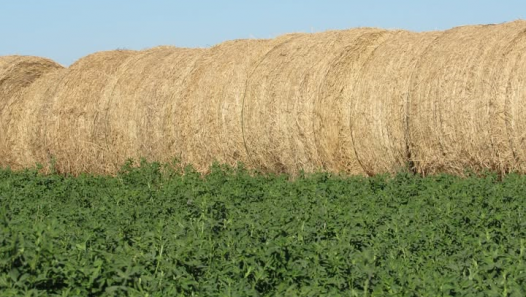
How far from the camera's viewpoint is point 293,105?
13.1 meters

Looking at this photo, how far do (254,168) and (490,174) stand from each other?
3.94 m

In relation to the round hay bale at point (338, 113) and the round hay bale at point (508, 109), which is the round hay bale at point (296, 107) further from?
the round hay bale at point (508, 109)

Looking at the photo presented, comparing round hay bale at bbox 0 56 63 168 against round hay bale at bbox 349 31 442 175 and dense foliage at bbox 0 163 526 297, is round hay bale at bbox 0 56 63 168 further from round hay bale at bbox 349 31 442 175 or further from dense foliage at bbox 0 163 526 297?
round hay bale at bbox 349 31 442 175

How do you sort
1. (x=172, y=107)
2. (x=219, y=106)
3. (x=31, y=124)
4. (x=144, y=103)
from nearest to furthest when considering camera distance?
(x=219, y=106)
(x=172, y=107)
(x=144, y=103)
(x=31, y=124)

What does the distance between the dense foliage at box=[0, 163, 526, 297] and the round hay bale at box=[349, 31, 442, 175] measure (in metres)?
1.45

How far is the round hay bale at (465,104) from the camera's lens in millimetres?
11203

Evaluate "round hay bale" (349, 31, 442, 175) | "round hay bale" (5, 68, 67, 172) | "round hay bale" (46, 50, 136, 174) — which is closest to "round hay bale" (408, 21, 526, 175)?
"round hay bale" (349, 31, 442, 175)

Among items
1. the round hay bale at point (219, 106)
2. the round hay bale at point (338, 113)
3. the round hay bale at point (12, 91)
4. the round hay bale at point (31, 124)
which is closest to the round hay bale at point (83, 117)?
the round hay bale at point (31, 124)

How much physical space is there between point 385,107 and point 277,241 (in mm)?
6237

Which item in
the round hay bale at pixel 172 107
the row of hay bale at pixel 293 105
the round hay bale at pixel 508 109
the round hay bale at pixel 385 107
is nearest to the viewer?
the round hay bale at pixel 508 109

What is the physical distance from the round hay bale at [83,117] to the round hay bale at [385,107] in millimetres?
4619

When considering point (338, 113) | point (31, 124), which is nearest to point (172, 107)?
point (338, 113)

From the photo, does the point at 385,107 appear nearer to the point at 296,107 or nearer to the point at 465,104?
the point at 465,104

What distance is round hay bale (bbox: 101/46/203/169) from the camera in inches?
569
